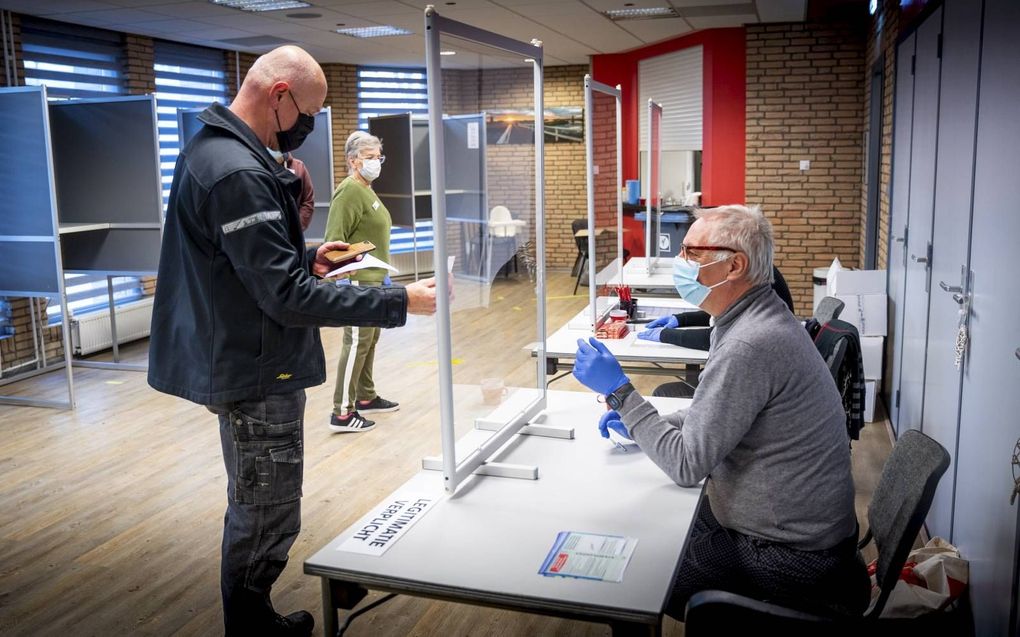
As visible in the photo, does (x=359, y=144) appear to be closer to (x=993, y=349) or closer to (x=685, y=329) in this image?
(x=685, y=329)

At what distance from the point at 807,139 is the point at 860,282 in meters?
3.49

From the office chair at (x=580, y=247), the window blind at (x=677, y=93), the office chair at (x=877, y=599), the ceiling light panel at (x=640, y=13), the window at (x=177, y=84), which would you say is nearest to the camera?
the office chair at (x=877, y=599)

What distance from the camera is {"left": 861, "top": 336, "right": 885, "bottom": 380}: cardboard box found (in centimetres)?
526

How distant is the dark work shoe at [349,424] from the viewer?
198 inches

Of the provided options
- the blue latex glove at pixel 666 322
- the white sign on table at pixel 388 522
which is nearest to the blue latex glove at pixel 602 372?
the white sign on table at pixel 388 522

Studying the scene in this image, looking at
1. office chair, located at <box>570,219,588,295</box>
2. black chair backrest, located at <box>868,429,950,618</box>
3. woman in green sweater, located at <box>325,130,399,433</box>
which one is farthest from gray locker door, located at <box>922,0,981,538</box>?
office chair, located at <box>570,219,588,295</box>

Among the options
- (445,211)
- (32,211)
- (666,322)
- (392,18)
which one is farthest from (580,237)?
(445,211)

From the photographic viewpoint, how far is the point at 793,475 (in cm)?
187

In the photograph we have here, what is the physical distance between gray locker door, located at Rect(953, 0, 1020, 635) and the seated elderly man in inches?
19.3

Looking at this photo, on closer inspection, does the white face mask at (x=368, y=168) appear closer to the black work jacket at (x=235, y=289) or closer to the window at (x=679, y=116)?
the black work jacket at (x=235, y=289)

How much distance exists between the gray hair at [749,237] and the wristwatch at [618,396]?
14.6 inches

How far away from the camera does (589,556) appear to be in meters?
1.71

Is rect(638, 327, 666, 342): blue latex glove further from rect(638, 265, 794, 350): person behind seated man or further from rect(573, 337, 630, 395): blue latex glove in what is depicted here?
rect(573, 337, 630, 395): blue latex glove

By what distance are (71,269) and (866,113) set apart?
271 inches
